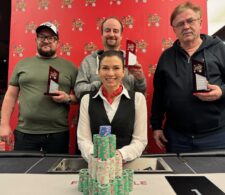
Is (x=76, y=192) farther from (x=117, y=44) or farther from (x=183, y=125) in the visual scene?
(x=117, y=44)

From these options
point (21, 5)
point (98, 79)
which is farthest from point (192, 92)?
point (21, 5)

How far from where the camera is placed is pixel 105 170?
2.85 feet

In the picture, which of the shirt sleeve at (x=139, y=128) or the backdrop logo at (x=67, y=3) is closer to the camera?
the shirt sleeve at (x=139, y=128)

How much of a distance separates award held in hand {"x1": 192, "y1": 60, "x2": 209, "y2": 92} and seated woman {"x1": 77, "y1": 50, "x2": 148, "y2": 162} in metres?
0.33

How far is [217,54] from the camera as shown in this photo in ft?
6.06

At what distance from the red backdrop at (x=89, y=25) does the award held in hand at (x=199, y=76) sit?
0.99m

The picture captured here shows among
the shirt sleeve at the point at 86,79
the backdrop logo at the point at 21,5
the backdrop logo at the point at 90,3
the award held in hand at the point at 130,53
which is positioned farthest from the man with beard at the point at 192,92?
the backdrop logo at the point at 21,5

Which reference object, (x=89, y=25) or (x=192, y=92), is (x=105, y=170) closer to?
(x=192, y=92)

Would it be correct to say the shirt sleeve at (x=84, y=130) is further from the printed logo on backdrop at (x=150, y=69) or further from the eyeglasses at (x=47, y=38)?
the printed logo on backdrop at (x=150, y=69)

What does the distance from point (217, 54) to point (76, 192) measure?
1357 mm

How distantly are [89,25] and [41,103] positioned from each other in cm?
102

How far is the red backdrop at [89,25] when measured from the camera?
2586 mm

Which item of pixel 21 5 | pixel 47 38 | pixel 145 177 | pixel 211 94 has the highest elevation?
pixel 21 5

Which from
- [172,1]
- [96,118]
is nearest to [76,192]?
[96,118]
